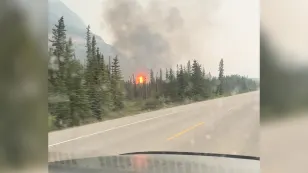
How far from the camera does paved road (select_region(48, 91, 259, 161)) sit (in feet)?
6.09

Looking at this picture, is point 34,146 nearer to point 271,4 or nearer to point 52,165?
point 52,165

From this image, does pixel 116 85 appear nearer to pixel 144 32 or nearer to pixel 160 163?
pixel 144 32

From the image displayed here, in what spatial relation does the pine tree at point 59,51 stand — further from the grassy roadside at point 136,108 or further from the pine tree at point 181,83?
the pine tree at point 181,83

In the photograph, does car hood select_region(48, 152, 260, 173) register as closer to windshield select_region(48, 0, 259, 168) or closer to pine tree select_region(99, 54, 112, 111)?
windshield select_region(48, 0, 259, 168)

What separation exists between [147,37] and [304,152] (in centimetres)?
99

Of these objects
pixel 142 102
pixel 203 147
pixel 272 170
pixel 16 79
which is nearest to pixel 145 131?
pixel 142 102

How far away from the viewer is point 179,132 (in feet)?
6.79

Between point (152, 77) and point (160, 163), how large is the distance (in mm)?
462

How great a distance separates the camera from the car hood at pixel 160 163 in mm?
1916

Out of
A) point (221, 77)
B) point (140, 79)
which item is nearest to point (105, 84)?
point (140, 79)

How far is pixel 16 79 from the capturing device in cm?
242

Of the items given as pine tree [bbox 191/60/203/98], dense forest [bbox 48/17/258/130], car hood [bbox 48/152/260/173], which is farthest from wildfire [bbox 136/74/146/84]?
car hood [bbox 48/152/260/173]

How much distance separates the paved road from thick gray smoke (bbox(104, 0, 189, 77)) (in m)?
0.28

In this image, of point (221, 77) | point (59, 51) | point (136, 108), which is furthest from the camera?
point (59, 51)
